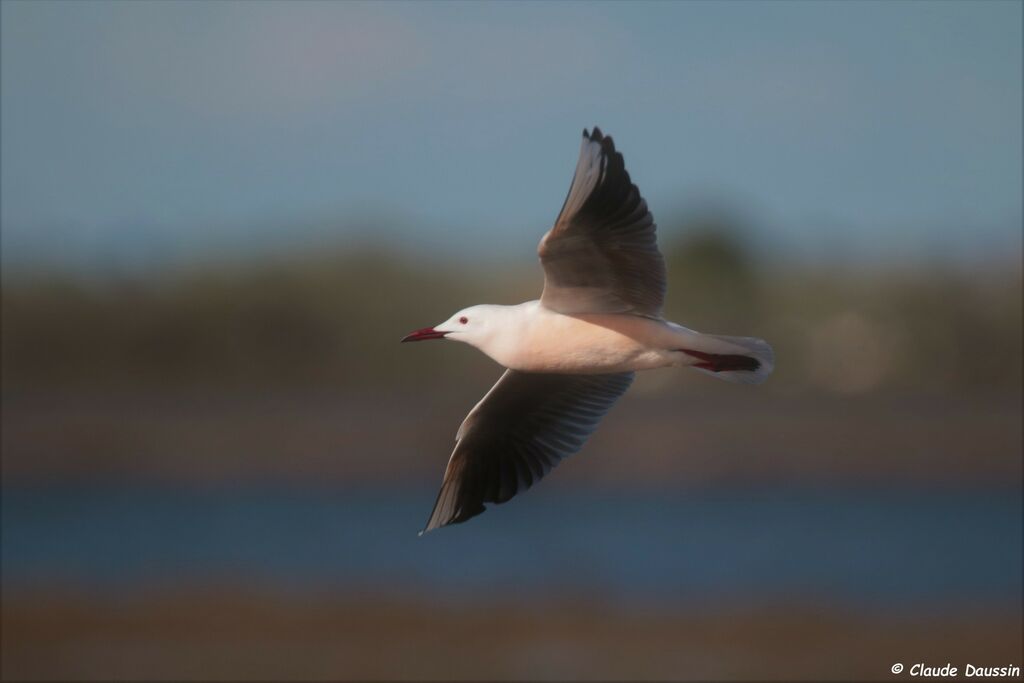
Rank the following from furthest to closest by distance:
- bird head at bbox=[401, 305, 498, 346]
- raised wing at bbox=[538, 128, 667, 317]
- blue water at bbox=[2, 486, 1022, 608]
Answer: blue water at bbox=[2, 486, 1022, 608], bird head at bbox=[401, 305, 498, 346], raised wing at bbox=[538, 128, 667, 317]

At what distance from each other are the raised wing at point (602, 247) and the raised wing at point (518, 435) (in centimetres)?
112

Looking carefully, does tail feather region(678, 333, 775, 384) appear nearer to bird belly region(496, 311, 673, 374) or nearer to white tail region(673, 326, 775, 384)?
white tail region(673, 326, 775, 384)

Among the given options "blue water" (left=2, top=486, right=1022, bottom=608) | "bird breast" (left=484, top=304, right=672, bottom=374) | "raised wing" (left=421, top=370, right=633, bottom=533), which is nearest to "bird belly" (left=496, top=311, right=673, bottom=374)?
"bird breast" (left=484, top=304, right=672, bottom=374)

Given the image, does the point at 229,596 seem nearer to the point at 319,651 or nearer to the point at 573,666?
the point at 319,651

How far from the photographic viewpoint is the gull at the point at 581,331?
7.35 meters

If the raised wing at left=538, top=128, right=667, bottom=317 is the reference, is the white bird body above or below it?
below

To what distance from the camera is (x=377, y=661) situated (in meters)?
17.5

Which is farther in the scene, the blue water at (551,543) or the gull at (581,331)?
the blue water at (551,543)

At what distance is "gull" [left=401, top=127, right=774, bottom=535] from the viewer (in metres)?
7.35

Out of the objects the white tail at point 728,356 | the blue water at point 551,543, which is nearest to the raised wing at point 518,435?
the white tail at point 728,356

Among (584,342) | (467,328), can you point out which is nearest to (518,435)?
(467,328)

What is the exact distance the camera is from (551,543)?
2306 centimetres

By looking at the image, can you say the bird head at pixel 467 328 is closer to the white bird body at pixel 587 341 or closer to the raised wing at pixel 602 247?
the white bird body at pixel 587 341

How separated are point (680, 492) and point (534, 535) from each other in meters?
5.79
